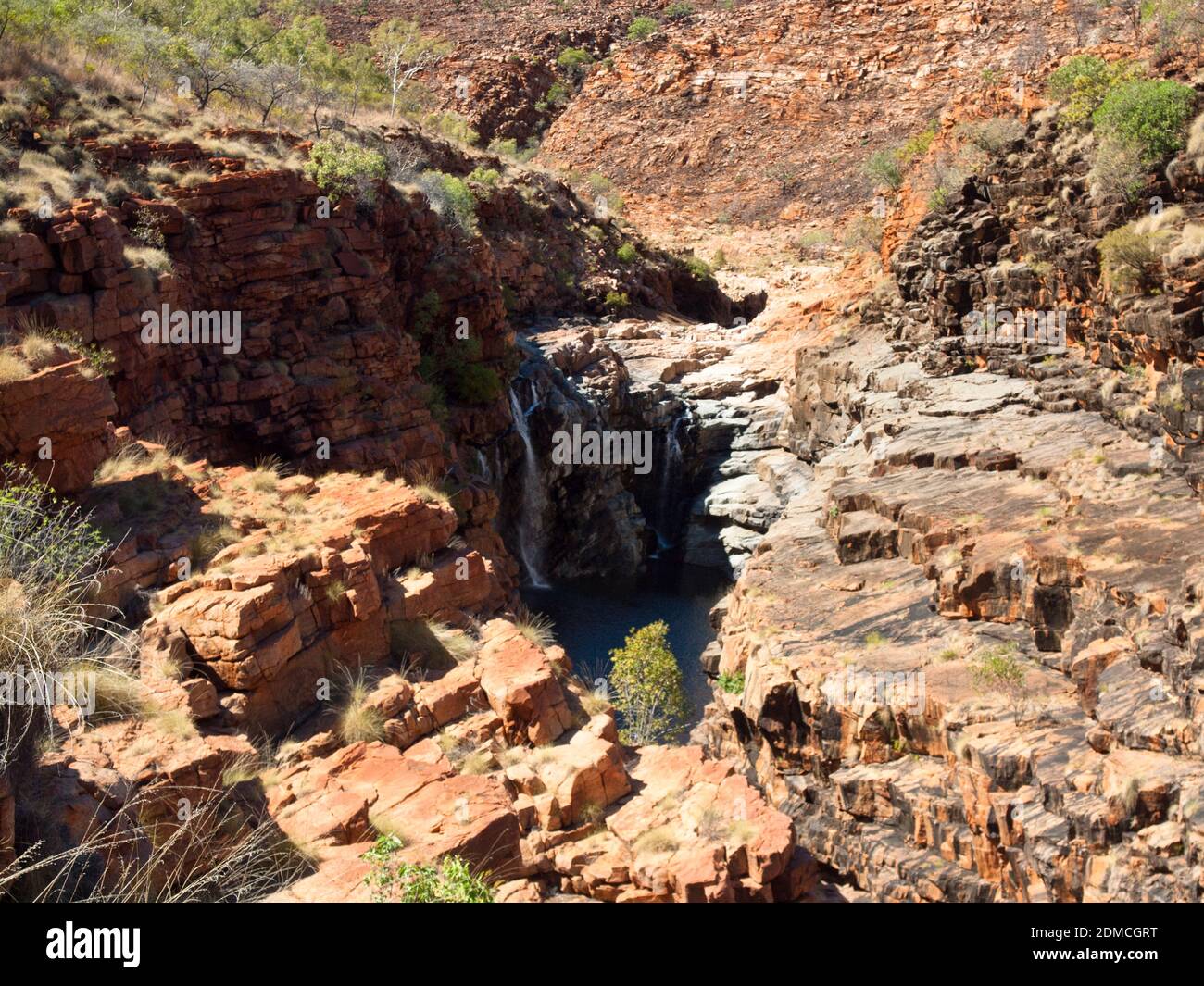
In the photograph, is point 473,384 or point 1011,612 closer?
point 1011,612

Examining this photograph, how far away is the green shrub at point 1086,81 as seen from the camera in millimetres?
27781

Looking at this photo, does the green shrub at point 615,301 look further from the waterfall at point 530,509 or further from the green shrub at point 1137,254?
the green shrub at point 1137,254

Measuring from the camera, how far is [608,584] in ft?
108

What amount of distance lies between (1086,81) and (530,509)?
18.9 m

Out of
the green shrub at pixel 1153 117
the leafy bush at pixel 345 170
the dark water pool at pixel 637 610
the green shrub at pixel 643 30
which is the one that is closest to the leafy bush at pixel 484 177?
the leafy bush at pixel 345 170

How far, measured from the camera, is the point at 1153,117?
2461cm

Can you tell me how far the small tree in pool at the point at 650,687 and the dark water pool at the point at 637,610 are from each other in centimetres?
149

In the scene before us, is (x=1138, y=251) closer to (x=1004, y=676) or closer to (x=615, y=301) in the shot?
(x=1004, y=676)

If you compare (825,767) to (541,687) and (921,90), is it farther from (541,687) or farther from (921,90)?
(921,90)

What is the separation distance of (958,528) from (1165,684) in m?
6.35

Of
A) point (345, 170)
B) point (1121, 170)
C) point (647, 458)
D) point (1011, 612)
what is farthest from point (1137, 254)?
point (647, 458)

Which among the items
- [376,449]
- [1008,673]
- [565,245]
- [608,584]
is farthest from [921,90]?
[1008,673]

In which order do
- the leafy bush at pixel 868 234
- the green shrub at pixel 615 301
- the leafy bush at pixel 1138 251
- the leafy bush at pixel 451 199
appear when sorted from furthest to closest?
the green shrub at pixel 615 301 → the leafy bush at pixel 868 234 → the leafy bush at pixel 451 199 → the leafy bush at pixel 1138 251

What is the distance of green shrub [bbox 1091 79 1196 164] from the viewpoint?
79.4ft
